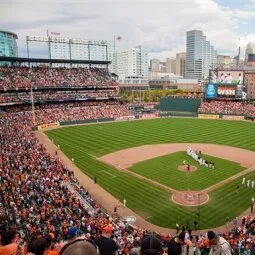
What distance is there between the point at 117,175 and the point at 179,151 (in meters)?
12.0

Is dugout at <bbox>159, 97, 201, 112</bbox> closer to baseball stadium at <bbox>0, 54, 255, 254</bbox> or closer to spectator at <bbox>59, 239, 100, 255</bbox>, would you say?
baseball stadium at <bbox>0, 54, 255, 254</bbox>

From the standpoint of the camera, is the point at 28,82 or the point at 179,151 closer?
the point at 179,151

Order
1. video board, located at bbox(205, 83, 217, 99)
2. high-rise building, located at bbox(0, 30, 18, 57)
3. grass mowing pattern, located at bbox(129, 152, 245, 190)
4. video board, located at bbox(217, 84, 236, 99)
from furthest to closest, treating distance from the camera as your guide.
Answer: high-rise building, located at bbox(0, 30, 18, 57), video board, located at bbox(205, 83, 217, 99), video board, located at bbox(217, 84, 236, 99), grass mowing pattern, located at bbox(129, 152, 245, 190)

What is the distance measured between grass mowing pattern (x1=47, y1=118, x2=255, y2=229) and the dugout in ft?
41.4

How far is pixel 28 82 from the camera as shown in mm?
70875

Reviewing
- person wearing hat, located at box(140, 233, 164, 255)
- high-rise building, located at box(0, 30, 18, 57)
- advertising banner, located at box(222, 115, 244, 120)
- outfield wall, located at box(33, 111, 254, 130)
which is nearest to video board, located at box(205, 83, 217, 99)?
outfield wall, located at box(33, 111, 254, 130)

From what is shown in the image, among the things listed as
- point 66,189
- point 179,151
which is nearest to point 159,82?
point 179,151

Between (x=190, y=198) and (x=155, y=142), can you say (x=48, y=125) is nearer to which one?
(x=155, y=142)

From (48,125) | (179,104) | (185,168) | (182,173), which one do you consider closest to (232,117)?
(179,104)

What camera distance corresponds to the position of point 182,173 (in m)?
31.3

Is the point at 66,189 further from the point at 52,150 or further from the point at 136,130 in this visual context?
the point at 136,130

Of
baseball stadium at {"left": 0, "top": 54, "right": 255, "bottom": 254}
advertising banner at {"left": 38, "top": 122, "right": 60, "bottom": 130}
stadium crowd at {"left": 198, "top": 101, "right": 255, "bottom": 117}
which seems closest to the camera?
baseball stadium at {"left": 0, "top": 54, "right": 255, "bottom": 254}

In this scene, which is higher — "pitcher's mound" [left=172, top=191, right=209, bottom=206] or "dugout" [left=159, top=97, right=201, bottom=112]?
"dugout" [left=159, top=97, right=201, bottom=112]

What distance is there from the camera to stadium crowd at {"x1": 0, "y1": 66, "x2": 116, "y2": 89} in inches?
2731
